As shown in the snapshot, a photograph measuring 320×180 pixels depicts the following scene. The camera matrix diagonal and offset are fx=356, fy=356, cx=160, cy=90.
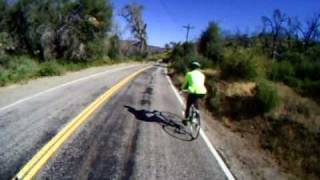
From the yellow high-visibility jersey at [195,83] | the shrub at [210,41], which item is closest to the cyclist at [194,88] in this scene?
the yellow high-visibility jersey at [195,83]

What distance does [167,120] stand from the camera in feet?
37.4

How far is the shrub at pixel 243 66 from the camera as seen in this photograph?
1952cm

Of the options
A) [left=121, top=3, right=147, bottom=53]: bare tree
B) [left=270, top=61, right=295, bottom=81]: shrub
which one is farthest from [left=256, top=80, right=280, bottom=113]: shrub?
[left=121, top=3, right=147, bottom=53]: bare tree

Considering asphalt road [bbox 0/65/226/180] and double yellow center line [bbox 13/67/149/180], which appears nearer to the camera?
double yellow center line [bbox 13/67/149/180]

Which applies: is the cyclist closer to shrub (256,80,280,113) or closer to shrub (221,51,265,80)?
shrub (256,80,280,113)

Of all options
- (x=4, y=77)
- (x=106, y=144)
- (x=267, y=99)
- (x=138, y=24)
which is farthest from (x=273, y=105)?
A: (x=138, y=24)

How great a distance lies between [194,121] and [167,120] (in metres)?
1.46

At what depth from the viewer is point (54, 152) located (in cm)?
689

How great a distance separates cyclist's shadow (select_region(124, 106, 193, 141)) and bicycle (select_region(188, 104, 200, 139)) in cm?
17

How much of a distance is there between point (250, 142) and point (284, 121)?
256cm

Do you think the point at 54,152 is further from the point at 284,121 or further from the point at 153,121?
the point at 284,121

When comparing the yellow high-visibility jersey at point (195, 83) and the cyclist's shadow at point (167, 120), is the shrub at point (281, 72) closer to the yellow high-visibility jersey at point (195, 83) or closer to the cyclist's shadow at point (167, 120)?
the cyclist's shadow at point (167, 120)

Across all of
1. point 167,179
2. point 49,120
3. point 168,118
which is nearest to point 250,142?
point 168,118

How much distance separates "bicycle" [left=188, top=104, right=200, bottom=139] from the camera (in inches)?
392
